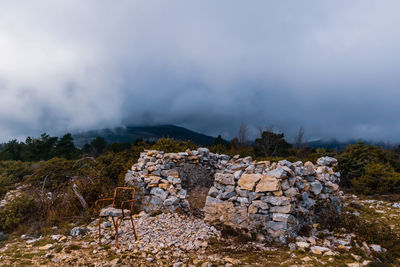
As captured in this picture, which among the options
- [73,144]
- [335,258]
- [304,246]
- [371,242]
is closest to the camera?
[335,258]

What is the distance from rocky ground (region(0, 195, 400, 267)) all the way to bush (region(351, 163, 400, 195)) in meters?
9.78

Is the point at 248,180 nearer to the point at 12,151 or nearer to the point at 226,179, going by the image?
the point at 226,179

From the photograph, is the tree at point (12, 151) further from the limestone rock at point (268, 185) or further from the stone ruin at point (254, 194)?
the limestone rock at point (268, 185)

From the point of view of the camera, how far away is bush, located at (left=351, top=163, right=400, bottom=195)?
41.4 feet

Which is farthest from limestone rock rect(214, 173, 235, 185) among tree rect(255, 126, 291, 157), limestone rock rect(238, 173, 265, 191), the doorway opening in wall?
tree rect(255, 126, 291, 157)

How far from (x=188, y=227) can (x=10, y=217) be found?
6.05 metres

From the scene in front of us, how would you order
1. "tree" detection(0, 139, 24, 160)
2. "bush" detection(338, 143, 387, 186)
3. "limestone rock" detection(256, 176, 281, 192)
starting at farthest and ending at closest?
1. "tree" detection(0, 139, 24, 160)
2. "bush" detection(338, 143, 387, 186)
3. "limestone rock" detection(256, 176, 281, 192)

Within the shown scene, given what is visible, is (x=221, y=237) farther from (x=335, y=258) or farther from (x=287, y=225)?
(x=335, y=258)

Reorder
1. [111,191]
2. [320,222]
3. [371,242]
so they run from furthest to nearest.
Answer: [111,191] < [320,222] < [371,242]

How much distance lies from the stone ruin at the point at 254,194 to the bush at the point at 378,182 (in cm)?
666

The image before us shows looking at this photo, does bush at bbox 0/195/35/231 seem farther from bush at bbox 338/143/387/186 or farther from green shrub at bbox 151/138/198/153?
bush at bbox 338/143/387/186

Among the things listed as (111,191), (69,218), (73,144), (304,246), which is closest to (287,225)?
(304,246)

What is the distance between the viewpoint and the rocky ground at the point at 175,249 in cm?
438

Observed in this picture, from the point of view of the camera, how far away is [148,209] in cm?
720
